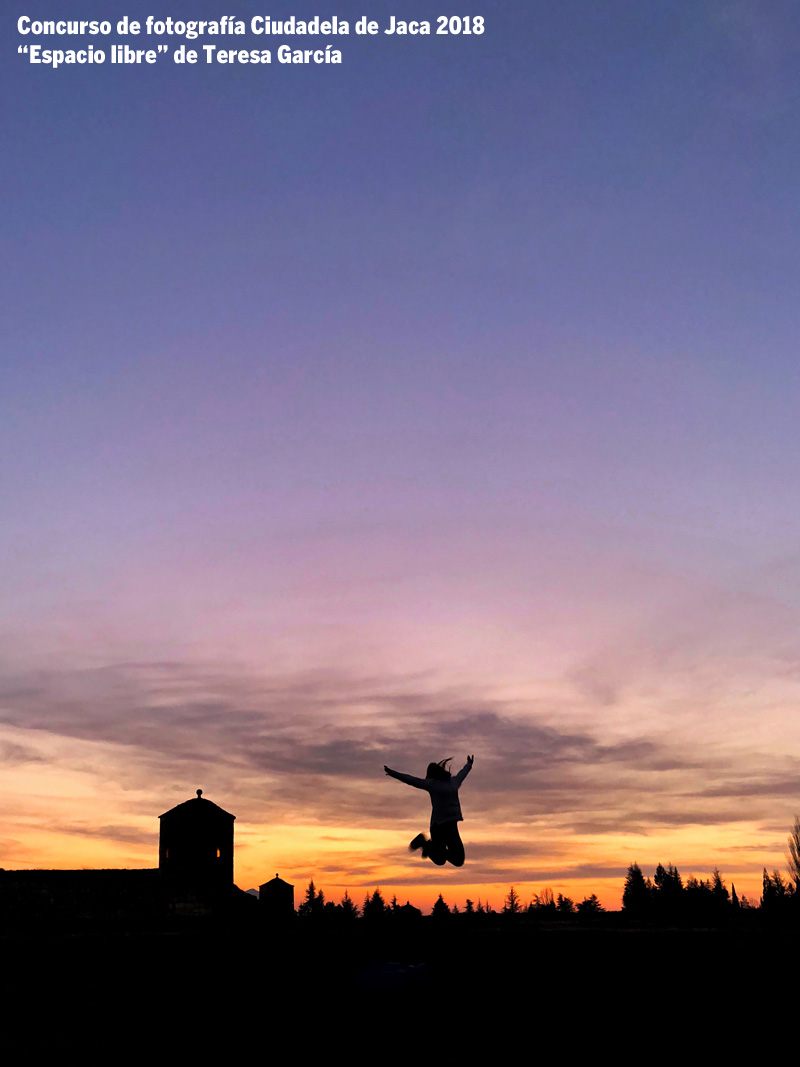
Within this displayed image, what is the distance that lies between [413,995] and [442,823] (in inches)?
214

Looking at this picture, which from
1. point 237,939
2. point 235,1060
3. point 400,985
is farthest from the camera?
point 237,939

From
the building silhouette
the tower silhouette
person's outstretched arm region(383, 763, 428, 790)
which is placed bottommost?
the building silhouette

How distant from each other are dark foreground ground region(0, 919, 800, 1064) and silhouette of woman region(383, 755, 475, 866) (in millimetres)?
1848

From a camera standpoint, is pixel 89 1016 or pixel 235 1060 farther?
pixel 89 1016

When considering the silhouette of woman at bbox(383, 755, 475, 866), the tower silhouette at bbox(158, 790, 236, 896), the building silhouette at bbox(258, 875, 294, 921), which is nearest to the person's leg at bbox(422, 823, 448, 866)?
the silhouette of woman at bbox(383, 755, 475, 866)

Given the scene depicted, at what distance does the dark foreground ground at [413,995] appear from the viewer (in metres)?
8.30

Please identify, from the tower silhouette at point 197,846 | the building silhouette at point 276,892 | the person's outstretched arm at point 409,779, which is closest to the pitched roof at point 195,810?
the tower silhouette at point 197,846

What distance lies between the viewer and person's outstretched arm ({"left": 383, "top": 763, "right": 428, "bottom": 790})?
14617 mm

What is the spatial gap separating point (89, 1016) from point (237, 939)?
3522mm

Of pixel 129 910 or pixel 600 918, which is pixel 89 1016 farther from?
pixel 129 910

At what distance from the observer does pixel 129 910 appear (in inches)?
1929

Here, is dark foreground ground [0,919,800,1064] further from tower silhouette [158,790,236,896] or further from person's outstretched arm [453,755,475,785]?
tower silhouette [158,790,236,896]

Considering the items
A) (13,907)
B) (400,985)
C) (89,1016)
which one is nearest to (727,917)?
(400,985)

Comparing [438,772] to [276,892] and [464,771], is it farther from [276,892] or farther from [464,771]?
[276,892]
